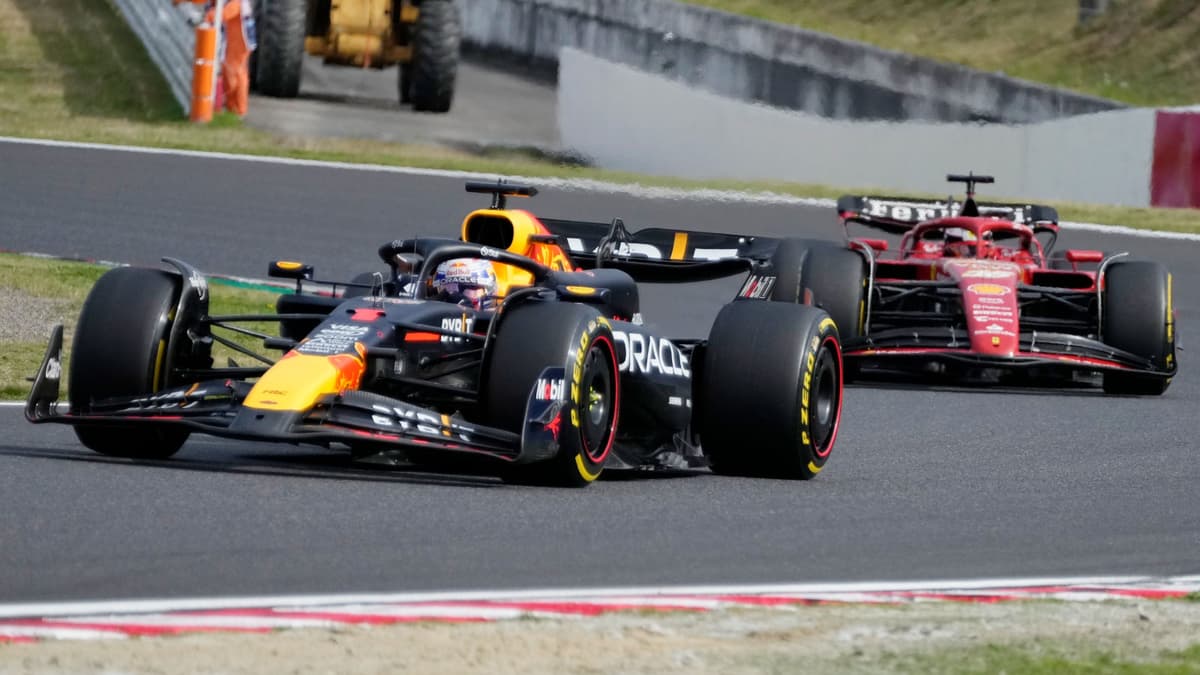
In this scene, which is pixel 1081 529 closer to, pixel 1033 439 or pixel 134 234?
pixel 1033 439

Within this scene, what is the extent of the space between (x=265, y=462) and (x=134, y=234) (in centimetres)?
1033

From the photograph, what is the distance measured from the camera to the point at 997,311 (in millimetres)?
13625

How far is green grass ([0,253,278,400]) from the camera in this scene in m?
12.3

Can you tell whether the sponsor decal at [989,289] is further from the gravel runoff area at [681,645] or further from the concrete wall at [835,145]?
the concrete wall at [835,145]

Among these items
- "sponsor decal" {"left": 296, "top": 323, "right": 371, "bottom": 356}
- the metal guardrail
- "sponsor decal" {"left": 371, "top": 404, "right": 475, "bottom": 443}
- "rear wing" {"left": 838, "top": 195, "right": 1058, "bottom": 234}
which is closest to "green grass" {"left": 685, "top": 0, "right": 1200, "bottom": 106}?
the metal guardrail

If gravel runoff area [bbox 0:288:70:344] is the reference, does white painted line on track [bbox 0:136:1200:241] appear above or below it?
above

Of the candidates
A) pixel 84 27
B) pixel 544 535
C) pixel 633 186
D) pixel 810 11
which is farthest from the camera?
pixel 810 11

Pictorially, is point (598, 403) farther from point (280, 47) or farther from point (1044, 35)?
point (1044, 35)

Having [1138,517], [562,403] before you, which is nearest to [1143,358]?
[1138,517]

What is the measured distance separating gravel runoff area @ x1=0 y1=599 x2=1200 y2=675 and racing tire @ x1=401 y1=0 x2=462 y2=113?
802 inches

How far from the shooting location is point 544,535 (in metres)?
7.05

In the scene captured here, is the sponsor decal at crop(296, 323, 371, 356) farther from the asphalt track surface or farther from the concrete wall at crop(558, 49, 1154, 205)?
the concrete wall at crop(558, 49, 1154, 205)

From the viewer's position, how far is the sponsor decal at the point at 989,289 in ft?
45.3

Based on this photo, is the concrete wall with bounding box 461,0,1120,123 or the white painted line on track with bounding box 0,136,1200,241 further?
the concrete wall with bounding box 461,0,1120,123
